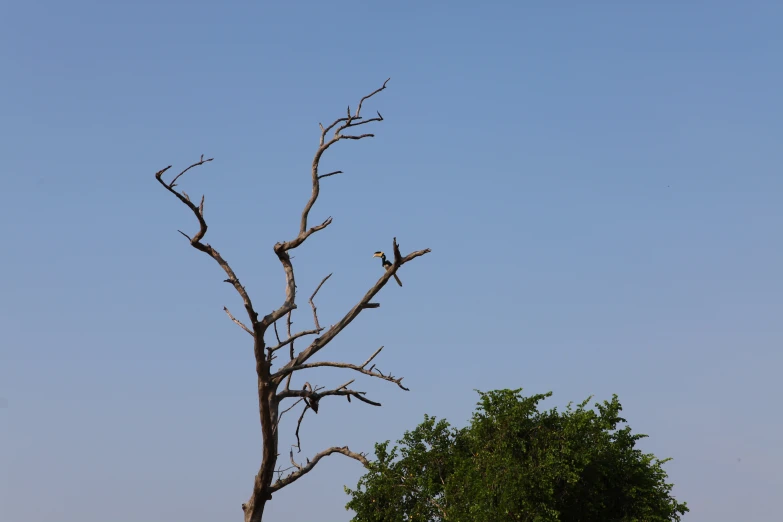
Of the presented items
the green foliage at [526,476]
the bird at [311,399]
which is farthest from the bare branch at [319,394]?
the green foliage at [526,476]

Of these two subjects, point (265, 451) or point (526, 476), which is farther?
point (526, 476)

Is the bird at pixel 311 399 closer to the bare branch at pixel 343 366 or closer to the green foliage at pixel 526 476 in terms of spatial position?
the bare branch at pixel 343 366

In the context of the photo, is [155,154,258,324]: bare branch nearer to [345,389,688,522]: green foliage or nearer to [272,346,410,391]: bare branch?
[272,346,410,391]: bare branch

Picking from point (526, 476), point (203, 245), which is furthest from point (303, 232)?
point (526, 476)

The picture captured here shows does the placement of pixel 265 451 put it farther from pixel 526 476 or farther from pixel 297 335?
pixel 526 476

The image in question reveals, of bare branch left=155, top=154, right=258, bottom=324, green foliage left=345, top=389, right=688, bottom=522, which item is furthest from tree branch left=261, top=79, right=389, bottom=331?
green foliage left=345, top=389, right=688, bottom=522

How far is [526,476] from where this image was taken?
93.9 ft

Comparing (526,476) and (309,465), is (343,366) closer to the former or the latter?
(309,465)

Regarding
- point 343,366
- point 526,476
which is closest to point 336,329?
point 343,366

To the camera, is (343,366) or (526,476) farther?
(526,476)

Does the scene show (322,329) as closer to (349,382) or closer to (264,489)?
(349,382)

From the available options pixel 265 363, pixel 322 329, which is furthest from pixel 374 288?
pixel 265 363

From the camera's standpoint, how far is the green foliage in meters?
28.7

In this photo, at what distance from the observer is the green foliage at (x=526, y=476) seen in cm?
2867
